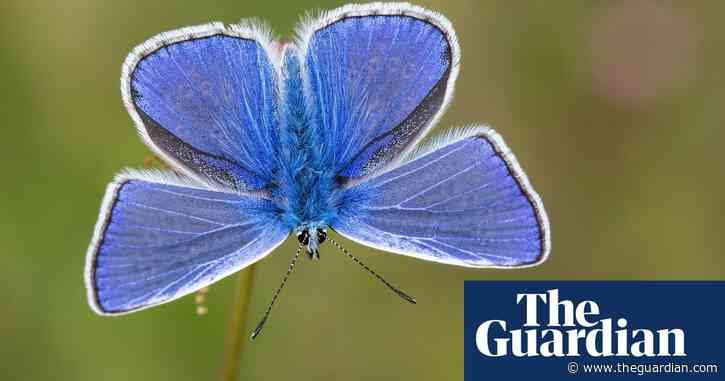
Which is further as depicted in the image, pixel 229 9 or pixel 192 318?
pixel 229 9

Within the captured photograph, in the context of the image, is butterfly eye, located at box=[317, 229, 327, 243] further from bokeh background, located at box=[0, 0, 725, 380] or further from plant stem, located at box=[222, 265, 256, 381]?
bokeh background, located at box=[0, 0, 725, 380]

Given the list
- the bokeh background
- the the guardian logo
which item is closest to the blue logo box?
the the guardian logo

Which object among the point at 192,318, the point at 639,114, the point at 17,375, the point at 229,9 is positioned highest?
the point at 229,9

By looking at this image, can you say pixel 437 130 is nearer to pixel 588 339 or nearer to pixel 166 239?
pixel 588 339

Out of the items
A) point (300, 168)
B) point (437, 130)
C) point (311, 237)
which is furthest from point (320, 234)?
point (437, 130)


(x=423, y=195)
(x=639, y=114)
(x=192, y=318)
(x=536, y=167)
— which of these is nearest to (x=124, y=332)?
(x=192, y=318)

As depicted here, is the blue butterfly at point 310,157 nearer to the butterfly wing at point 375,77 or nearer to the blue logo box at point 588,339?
the butterfly wing at point 375,77

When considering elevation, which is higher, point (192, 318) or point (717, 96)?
point (717, 96)

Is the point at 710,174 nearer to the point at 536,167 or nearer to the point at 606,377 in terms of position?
→ the point at 536,167

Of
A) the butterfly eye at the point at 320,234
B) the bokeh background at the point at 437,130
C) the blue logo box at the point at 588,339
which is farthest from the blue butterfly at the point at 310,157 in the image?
the bokeh background at the point at 437,130
